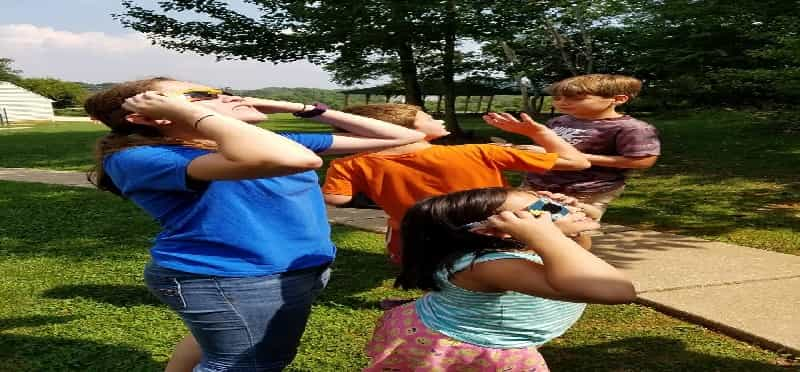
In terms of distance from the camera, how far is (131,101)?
1927mm

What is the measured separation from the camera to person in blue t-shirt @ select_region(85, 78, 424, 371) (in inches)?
79.1

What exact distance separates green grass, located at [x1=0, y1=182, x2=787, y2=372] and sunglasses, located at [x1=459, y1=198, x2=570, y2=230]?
1849 mm

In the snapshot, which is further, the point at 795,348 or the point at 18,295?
the point at 18,295

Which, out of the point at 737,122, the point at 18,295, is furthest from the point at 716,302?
the point at 737,122

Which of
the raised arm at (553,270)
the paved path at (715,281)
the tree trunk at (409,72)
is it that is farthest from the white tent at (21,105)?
the raised arm at (553,270)

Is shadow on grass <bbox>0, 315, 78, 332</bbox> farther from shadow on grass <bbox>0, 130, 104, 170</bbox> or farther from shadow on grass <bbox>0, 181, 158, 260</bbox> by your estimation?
shadow on grass <bbox>0, 130, 104, 170</bbox>

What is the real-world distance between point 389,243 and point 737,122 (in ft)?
82.5

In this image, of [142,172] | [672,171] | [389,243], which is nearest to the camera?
[142,172]

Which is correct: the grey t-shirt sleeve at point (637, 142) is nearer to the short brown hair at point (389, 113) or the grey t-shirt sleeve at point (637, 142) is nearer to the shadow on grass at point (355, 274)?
the short brown hair at point (389, 113)

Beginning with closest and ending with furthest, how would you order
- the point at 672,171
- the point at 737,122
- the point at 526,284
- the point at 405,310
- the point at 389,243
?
the point at 526,284 < the point at 405,310 < the point at 389,243 < the point at 672,171 < the point at 737,122

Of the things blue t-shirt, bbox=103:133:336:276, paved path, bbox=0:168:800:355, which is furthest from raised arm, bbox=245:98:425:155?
paved path, bbox=0:168:800:355

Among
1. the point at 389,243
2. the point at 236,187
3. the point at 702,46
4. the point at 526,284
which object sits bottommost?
the point at 389,243

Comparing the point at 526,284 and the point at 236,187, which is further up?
the point at 236,187

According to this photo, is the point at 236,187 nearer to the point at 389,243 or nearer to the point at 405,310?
the point at 405,310
